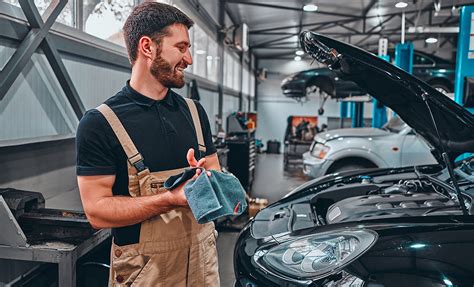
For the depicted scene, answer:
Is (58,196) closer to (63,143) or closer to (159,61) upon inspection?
(63,143)

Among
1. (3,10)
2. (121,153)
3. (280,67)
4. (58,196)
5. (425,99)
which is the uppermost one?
(280,67)

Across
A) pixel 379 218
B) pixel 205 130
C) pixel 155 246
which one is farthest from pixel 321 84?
pixel 155 246

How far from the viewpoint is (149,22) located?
48.6 inches

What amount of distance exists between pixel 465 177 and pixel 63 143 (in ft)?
8.09

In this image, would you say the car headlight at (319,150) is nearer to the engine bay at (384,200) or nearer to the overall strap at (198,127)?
the engine bay at (384,200)

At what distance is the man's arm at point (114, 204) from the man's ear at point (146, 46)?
396 mm

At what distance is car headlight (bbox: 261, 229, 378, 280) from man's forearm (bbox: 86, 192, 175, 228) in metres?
0.54

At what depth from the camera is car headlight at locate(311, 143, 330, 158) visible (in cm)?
543

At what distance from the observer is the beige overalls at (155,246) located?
123 centimetres

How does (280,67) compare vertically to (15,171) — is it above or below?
above

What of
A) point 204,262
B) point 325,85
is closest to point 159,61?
point 204,262

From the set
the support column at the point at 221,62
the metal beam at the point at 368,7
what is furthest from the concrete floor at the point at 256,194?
the metal beam at the point at 368,7

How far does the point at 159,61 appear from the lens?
1258 millimetres

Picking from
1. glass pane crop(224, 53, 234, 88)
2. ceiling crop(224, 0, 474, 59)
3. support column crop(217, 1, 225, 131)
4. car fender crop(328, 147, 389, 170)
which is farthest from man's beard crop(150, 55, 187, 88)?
glass pane crop(224, 53, 234, 88)
